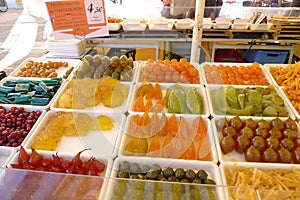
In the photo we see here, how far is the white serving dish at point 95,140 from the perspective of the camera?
4.86 ft

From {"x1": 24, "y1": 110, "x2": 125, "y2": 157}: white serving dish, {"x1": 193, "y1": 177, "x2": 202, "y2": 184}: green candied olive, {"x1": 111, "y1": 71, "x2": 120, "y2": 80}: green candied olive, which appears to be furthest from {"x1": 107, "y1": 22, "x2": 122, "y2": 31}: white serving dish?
{"x1": 193, "y1": 177, "x2": 202, "y2": 184}: green candied olive

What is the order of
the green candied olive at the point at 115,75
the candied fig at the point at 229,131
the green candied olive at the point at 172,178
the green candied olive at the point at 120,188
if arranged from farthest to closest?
1. the green candied olive at the point at 115,75
2. the candied fig at the point at 229,131
3. the green candied olive at the point at 172,178
4. the green candied olive at the point at 120,188

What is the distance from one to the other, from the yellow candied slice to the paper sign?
0.81 meters

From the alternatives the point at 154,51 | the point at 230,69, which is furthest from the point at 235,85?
the point at 154,51

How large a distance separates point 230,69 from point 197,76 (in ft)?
0.98

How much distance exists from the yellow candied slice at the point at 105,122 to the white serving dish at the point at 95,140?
0.02 metres

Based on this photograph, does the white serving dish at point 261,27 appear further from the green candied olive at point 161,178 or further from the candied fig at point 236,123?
the green candied olive at point 161,178

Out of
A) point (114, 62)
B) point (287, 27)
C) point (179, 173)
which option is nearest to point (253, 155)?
point (179, 173)

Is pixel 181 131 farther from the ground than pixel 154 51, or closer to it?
farther from the ground

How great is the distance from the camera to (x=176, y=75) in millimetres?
2125

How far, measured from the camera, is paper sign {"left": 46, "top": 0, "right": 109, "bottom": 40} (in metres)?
2.04

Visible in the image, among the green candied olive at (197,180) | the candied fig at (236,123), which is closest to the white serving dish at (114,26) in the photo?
the candied fig at (236,123)

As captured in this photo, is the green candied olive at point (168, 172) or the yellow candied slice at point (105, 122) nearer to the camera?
the green candied olive at point (168, 172)

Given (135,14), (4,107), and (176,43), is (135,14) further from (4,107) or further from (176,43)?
(4,107)
